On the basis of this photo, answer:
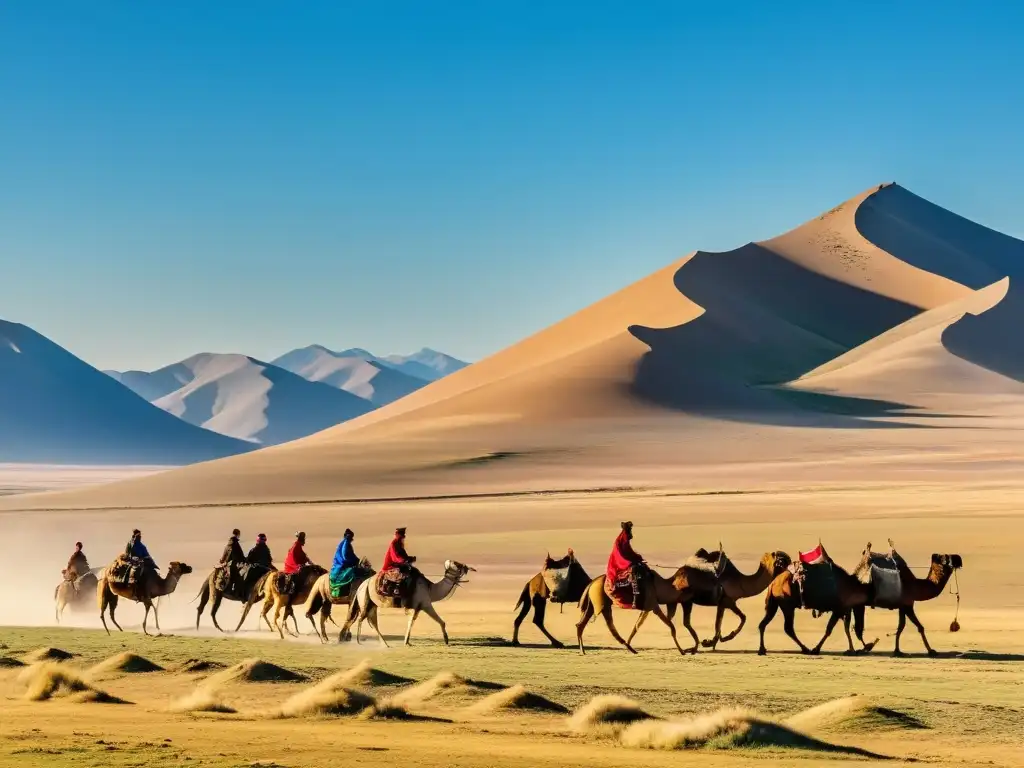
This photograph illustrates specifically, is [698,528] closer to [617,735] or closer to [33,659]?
[33,659]

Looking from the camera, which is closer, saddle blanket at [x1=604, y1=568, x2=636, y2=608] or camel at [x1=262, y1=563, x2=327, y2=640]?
saddle blanket at [x1=604, y1=568, x2=636, y2=608]

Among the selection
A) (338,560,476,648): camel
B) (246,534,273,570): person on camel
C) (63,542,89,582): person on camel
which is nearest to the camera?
(338,560,476,648): camel

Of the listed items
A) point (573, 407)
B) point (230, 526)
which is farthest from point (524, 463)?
point (230, 526)

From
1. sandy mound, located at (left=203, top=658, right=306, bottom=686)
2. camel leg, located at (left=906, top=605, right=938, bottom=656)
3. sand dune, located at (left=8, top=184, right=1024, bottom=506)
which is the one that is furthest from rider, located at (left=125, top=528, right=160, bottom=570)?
sand dune, located at (left=8, top=184, right=1024, bottom=506)

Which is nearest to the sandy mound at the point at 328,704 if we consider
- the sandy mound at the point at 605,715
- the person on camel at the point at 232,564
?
the sandy mound at the point at 605,715

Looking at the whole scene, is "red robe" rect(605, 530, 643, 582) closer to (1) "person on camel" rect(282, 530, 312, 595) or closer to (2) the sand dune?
(1) "person on camel" rect(282, 530, 312, 595)

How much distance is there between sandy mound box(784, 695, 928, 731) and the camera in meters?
15.6

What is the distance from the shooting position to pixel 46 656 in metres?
22.2

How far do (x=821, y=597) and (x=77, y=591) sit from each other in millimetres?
13934

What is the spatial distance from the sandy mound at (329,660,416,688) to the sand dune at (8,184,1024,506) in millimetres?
59198

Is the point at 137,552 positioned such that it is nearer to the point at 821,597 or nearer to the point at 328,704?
the point at 328,704

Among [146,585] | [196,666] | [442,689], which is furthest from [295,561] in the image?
[442,689]

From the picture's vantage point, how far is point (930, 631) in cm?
2523

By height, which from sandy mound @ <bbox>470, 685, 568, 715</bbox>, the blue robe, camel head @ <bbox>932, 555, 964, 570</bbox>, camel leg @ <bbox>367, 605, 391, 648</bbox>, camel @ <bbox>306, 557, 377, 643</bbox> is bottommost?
sandy mound @ <bbox>470, 685, 568, 715</bbox>
